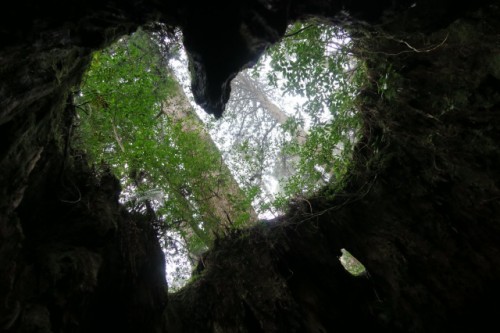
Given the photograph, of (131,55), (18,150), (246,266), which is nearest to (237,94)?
(131,55)

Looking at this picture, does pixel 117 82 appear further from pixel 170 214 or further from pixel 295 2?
pixel 295 2

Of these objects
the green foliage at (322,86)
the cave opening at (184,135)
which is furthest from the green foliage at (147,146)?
the green foliage at (322,86)

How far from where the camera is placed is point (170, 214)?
7.52 metres

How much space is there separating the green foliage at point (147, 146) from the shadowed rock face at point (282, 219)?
45.8 inches

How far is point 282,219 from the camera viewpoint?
7309 mm

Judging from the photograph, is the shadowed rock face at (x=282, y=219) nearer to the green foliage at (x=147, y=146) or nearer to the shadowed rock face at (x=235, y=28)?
the shadowed rock face at (x=235, y=28)

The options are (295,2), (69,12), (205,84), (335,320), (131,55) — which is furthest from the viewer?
(131,55)

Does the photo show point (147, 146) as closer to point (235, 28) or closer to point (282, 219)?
point (282, 219)

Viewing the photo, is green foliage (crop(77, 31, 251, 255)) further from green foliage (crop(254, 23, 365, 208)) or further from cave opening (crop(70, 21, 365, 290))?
green foliage (crop(254, 23, 365, 208))

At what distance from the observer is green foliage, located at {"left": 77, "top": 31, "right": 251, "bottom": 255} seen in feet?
23.6

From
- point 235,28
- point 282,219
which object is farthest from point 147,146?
point 235,28

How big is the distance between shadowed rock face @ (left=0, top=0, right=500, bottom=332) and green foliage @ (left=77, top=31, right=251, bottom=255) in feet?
3.82

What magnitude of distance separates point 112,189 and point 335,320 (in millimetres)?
4551

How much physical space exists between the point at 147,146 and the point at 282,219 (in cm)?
319
